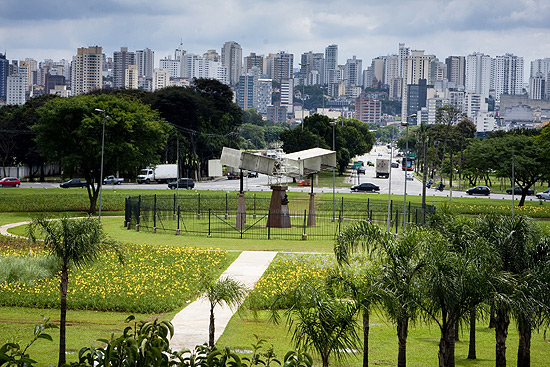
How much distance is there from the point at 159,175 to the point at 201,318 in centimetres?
6985

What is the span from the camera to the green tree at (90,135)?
53531 millimetres

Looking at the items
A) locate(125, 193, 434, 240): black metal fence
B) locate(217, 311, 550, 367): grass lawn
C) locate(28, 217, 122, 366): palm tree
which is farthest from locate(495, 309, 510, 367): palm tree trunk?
locate(125, 193, 434, 240): black metal fence

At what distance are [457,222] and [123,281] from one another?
13.3 metres

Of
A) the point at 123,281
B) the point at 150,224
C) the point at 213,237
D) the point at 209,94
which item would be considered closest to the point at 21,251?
the point at 123,281

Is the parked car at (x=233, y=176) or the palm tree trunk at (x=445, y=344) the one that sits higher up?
the parked car at (x=233, y=176)

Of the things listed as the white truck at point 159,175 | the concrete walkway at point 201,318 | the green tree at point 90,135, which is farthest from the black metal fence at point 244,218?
the white truck at point 159,175

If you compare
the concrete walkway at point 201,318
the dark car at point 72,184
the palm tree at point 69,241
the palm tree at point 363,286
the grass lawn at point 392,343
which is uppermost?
the dark car at point 72,184

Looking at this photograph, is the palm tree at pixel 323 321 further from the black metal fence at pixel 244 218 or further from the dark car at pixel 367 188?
the dark car at pixel 367 188

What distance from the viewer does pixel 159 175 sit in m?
91.6

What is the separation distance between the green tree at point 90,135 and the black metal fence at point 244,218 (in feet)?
13.6

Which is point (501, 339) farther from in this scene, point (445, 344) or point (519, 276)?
point (445, 344)

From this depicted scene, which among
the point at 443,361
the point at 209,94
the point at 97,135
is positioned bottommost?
the point at 443,361

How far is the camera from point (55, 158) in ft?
183

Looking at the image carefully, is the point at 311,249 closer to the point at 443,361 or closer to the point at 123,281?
the point at 123,281
